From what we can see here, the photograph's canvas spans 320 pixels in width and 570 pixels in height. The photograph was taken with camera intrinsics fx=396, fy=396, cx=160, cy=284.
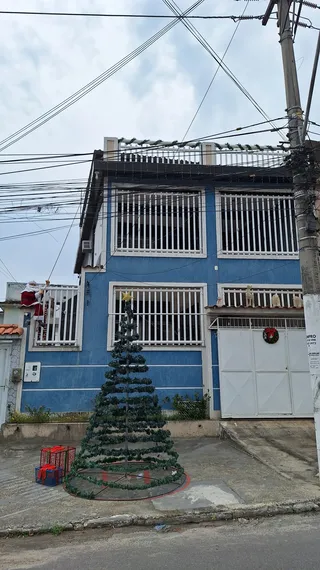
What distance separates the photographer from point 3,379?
1011cm

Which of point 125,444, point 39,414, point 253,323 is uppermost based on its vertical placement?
point 253,323

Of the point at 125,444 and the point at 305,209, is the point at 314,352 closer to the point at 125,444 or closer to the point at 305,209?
the point at 305,209

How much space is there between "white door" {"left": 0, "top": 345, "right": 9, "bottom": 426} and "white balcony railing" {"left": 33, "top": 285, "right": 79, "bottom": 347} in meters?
0.77

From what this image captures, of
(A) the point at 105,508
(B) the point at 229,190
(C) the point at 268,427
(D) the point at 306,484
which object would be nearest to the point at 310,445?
(C) the point at 268,427

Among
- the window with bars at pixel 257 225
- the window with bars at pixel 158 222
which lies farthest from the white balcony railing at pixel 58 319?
the window with bars at pixel 257 225

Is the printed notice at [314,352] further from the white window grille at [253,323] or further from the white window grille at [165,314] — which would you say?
the white window grille at [165,314]

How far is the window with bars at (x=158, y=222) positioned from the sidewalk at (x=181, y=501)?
21.8 ft

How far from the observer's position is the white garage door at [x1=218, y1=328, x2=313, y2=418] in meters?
10.3

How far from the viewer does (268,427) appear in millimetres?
9766

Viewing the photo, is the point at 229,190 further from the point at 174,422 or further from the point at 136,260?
the point at 174,422

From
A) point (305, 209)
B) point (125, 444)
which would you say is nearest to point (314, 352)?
point (305, 209)

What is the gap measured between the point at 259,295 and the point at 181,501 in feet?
24.9

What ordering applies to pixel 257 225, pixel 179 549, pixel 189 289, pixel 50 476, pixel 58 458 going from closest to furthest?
pixel 179 549 < pixel 50 476 < pixel 58 458 < pixel 189 289 < pixel 257 225

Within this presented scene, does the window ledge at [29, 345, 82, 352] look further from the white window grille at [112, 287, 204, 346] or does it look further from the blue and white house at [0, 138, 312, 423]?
the white window grille at [112, 287, 204, 346]
